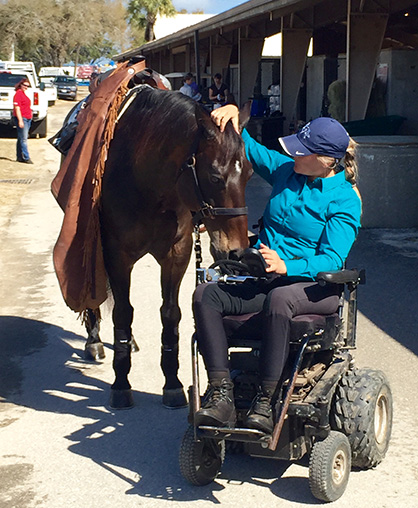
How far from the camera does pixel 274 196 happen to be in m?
4.28

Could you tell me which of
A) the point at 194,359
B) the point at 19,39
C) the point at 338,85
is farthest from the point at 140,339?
the point at 19,39

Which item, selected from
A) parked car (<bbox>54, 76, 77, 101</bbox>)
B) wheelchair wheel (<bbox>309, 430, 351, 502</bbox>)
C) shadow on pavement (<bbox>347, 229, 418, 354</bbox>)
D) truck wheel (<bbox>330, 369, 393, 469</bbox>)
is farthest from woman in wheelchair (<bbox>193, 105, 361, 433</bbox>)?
parked car (<bbox>54, 76, 77, 101</bbox>)

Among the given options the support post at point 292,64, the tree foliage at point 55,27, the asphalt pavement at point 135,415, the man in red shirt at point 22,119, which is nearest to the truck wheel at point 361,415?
the asphalt pavement at point 135,415

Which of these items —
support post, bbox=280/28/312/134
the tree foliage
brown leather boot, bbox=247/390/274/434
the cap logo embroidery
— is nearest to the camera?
brown leather boot, bbox=247/390/274/434

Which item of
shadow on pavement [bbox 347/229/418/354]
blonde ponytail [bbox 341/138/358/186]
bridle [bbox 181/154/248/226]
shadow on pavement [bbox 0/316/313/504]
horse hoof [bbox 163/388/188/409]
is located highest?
blonde ponytail [bbox 341/138/358/186]

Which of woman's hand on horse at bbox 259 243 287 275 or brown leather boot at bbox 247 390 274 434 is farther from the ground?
woman's hand on horse at bbox 259 243 287 275

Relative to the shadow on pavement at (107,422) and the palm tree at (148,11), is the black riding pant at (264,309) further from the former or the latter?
the palm tree at (148,11)

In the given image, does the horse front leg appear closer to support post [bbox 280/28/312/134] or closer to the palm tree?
support post [bbox 280/28/312/134]

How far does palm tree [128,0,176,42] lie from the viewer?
68.4m

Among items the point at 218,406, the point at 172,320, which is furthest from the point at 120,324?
the point at 218,406

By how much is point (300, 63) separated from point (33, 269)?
37.2ft

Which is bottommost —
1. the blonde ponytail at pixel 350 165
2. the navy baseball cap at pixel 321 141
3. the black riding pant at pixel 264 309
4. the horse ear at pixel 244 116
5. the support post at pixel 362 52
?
the black riding pant at pixel 264 309

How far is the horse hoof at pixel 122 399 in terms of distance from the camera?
527 cm

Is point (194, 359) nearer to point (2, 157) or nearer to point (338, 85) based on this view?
point (338, 85)
